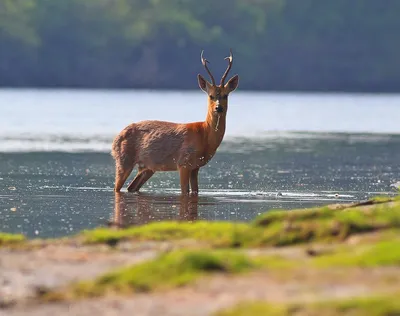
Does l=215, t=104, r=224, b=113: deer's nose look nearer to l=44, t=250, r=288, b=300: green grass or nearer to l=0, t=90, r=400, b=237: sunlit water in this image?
l=0, t=90, r=400, b=237: sunlit water

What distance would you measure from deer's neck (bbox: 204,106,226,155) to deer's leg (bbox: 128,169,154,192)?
61.4 inches

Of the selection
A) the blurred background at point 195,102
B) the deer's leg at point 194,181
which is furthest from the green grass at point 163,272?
the deer's leg at point 194,181

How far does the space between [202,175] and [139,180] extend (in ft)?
15.5

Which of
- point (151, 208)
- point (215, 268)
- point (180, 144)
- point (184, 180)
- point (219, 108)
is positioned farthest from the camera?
point (180, 144)

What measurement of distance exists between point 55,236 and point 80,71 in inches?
5055

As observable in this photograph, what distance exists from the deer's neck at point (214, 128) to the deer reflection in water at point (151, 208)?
104 cm

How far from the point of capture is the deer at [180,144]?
24125 mm

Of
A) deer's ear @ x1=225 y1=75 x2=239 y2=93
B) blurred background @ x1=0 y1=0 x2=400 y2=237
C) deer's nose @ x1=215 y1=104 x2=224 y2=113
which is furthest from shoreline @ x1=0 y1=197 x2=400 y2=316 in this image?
deer's ear @ x1=225 y1=75 x2=239 y2=93

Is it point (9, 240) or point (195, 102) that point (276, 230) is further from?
point (195, 102)

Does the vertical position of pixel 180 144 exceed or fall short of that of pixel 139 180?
it exceeds it

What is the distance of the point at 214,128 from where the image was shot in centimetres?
2419

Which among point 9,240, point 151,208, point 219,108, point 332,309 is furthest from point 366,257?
point 219,108

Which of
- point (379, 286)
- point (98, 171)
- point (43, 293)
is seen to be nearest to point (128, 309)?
point (43, 293)

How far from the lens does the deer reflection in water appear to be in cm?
2001
